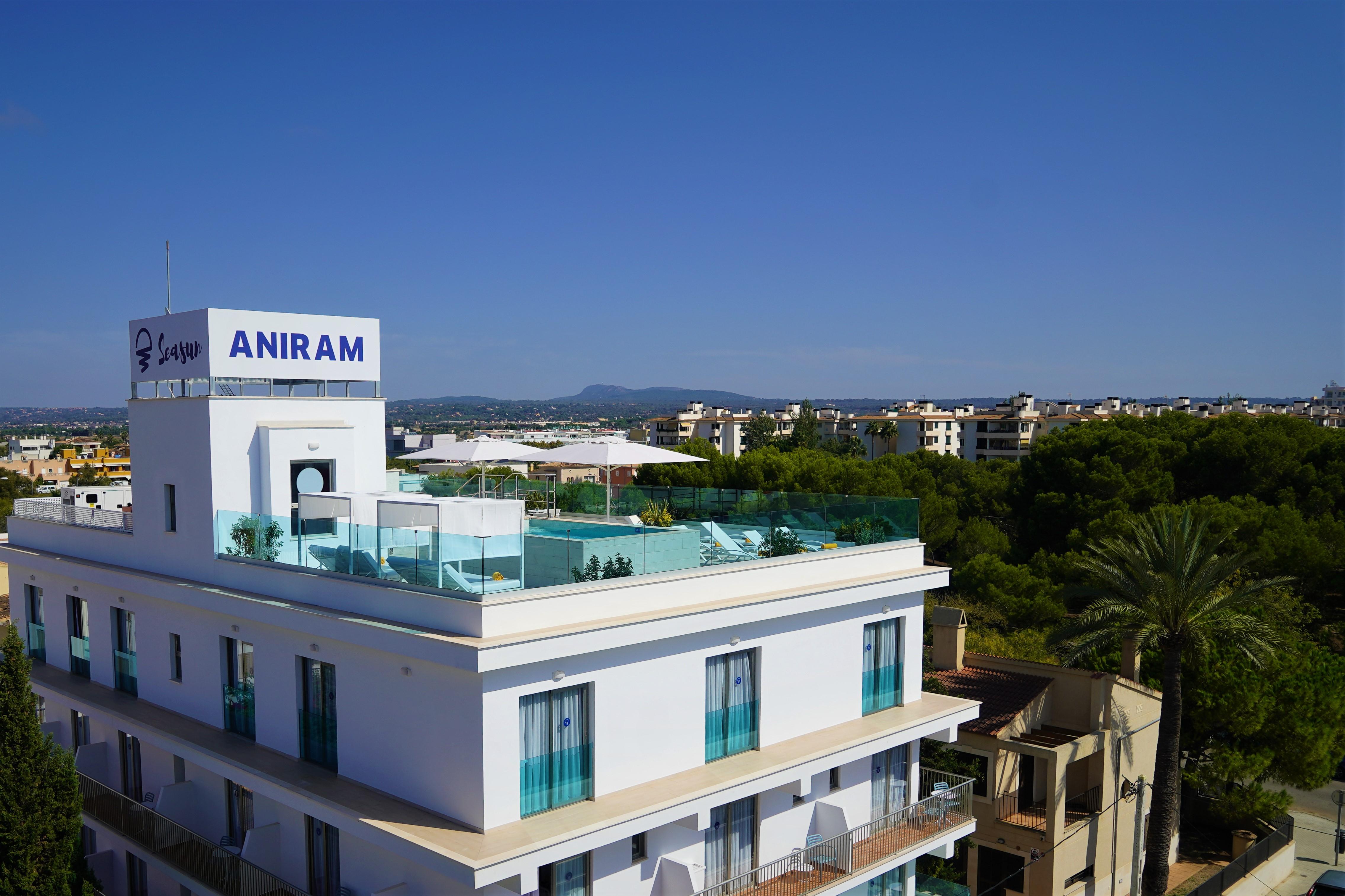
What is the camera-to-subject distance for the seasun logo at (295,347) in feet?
59.8

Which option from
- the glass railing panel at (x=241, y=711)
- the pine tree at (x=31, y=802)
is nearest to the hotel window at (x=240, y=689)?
the glass railing panel at (x=241, y=711)

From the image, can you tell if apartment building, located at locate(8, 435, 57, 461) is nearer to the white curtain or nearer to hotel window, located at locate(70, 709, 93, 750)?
hotel window, located at locate(70, 709, 93, 750)

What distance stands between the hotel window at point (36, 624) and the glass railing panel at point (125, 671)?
3759 millimetres

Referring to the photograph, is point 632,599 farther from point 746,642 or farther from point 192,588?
point 192,588

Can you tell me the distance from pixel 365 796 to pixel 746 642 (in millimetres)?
5856

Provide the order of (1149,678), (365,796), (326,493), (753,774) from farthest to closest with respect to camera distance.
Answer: (1149,678) → (326,493) → (753,774) → (365,796)

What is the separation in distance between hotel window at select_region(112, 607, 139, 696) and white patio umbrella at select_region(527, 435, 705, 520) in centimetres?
854

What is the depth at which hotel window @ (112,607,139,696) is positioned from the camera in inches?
725

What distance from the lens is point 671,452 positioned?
20.4 m

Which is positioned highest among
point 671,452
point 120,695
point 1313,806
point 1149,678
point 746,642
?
point 671,452

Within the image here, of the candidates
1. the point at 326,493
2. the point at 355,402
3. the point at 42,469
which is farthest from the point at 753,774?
the point at 42,469

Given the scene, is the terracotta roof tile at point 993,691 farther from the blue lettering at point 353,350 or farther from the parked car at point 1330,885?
the blue lettering at point 353,350

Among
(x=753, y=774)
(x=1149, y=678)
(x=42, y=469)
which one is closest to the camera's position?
(x=753, y=774)

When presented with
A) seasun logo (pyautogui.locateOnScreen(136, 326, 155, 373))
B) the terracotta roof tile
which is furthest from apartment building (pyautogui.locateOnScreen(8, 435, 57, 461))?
the terracotta roof tile
